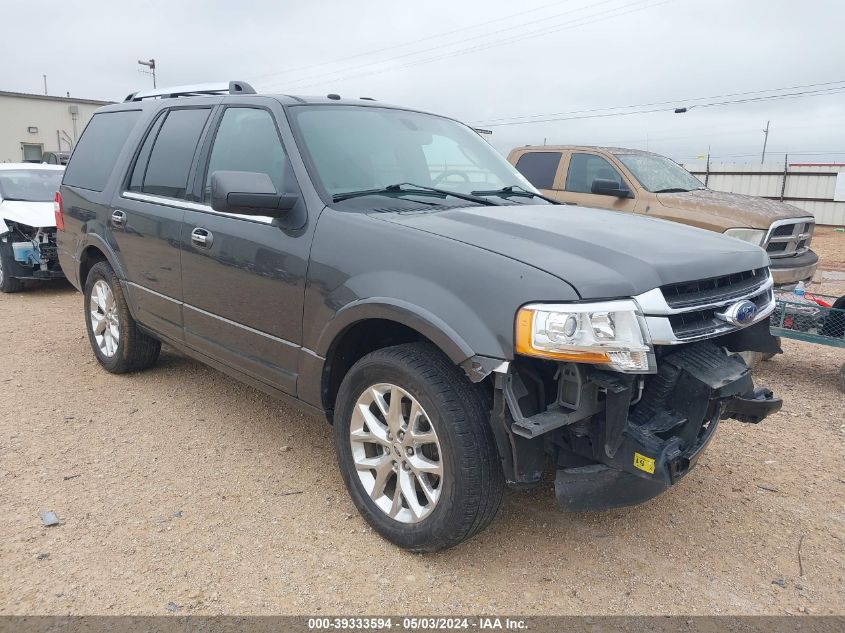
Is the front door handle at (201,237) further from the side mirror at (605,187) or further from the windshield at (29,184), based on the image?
the windshield at (29,184)

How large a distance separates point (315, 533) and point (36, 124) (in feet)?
116

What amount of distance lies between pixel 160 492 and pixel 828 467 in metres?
3.71

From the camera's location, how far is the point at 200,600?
8.48ft

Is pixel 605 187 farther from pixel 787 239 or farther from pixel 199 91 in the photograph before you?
pixel 199 91

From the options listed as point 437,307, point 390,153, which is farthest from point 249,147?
point 437,307

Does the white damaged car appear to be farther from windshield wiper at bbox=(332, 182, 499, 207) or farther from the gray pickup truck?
windshield wiper at bbox=(332, 182, 499, 207)

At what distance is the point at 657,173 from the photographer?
821 centimetres

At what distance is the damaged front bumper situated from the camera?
7.90ft

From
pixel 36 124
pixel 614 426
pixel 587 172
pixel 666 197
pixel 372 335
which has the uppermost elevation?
pixel 36 124

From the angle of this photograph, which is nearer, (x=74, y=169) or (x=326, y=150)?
(x=326, y=150)

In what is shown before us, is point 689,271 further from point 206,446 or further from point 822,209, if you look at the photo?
point 822,209

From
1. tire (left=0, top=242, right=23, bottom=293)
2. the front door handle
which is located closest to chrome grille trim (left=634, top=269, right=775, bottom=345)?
the front door handle

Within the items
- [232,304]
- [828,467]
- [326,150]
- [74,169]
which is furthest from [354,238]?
[74,169]

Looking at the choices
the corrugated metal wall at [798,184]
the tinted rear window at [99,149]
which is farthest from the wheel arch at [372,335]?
the corrugated metal wall at [798,184]
